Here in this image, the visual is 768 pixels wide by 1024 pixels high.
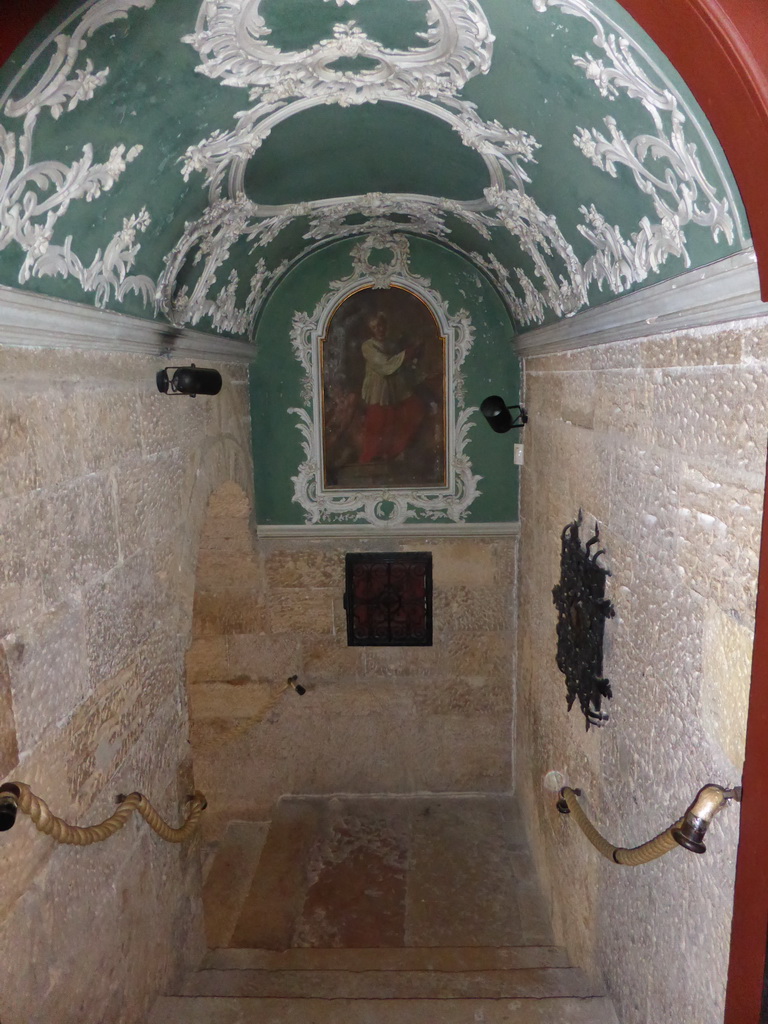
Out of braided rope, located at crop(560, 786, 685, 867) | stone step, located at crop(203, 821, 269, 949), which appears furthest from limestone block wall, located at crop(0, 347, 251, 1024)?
braided rope, located at crop(560, 786, 685, 867)

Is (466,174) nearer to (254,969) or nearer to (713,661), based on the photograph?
(713,661)

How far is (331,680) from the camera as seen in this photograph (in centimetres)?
533

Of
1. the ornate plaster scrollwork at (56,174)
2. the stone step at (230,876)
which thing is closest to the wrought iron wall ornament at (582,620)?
the ornate plaster scrollwork at (56,174)

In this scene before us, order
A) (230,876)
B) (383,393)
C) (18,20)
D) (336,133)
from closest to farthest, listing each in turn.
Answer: (18,20) → (336,133) → (230,876) → (383,393)

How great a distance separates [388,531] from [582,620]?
7.41 feet

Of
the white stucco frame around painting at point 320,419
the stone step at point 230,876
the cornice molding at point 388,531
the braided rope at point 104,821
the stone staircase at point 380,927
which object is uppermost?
the white stucco frame around painting at point 320,419

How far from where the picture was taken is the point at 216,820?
17.7 ft

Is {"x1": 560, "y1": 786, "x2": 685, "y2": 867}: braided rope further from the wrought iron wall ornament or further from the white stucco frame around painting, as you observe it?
the white stucco frame around painting

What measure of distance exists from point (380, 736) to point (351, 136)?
4.06 meters

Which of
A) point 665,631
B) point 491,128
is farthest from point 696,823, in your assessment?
point 491,128

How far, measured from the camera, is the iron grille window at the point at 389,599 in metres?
5.12

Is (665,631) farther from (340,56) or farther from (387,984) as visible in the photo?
(387,984)

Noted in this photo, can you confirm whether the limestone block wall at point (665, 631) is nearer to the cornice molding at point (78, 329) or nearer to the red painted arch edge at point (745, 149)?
the red painted arch edge at point (745, 149)

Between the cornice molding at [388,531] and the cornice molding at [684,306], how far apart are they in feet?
7.06
